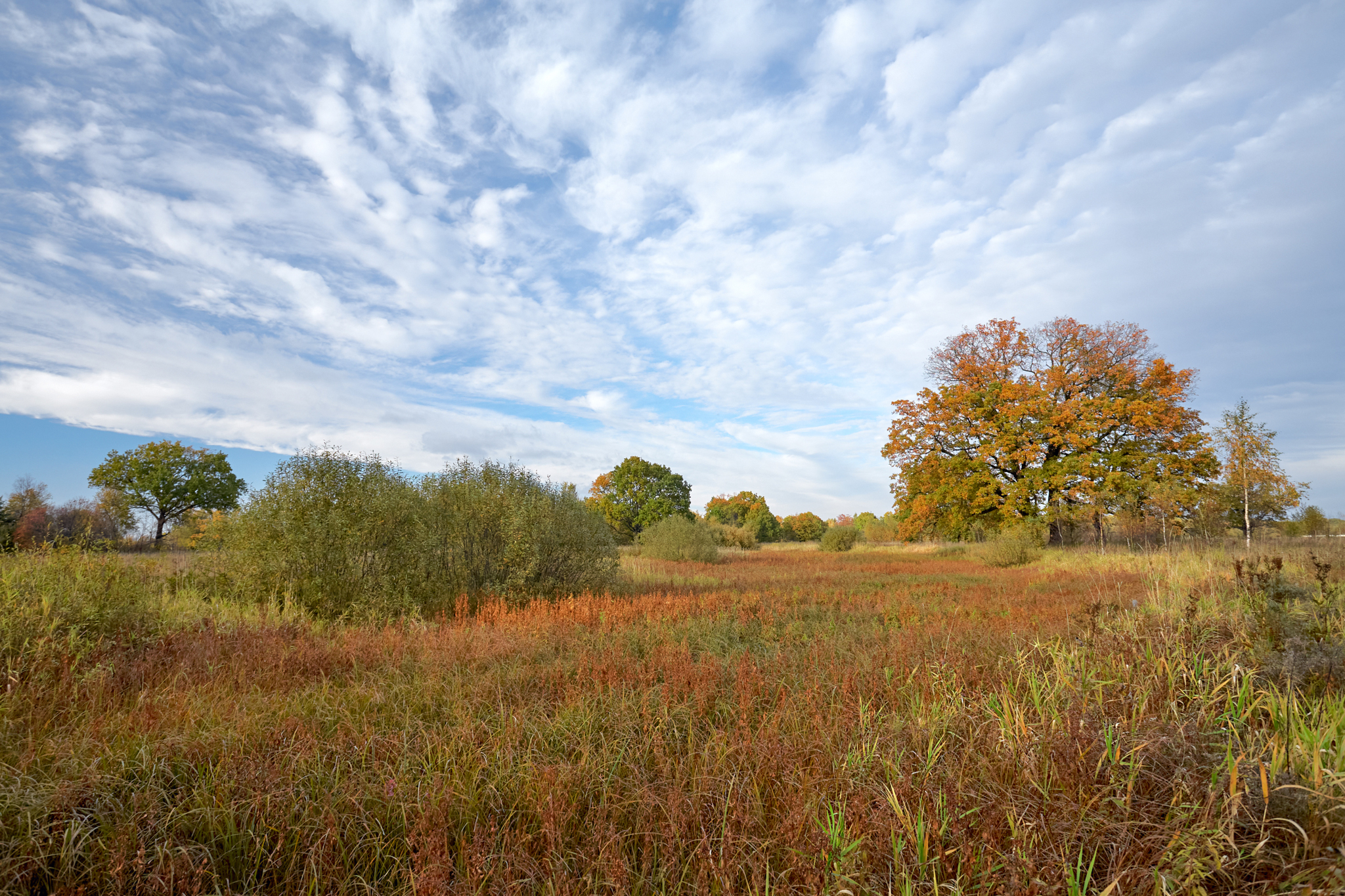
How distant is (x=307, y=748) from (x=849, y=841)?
11.5 feet

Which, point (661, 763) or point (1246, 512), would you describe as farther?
point (1246, 512)

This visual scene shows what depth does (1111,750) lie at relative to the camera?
3412 mm

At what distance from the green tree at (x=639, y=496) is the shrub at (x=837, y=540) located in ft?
60.6

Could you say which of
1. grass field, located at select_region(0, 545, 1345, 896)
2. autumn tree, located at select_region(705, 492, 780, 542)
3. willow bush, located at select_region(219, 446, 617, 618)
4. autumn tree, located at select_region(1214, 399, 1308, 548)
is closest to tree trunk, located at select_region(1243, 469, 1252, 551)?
autumn tree, located at select_region(1214, 399, 1308, 548)

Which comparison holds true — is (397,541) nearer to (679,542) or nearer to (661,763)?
(661,763)

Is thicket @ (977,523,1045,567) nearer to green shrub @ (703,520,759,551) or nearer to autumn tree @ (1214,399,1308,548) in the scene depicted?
autumn tree @ (1214,399,1308,548)

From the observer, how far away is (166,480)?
45.8 m

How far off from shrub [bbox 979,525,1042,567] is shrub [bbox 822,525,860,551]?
11954 mm

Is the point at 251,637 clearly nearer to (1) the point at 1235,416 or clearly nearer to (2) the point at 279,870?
(2) the point at 279,870

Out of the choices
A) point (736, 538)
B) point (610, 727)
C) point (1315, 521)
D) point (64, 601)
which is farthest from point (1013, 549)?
point (64, 601)

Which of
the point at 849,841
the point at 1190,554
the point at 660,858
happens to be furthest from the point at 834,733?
the point at 1190,554

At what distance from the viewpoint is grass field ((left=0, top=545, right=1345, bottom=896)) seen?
267 centimetres

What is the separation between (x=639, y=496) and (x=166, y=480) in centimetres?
3917

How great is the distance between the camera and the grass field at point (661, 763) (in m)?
2.67
